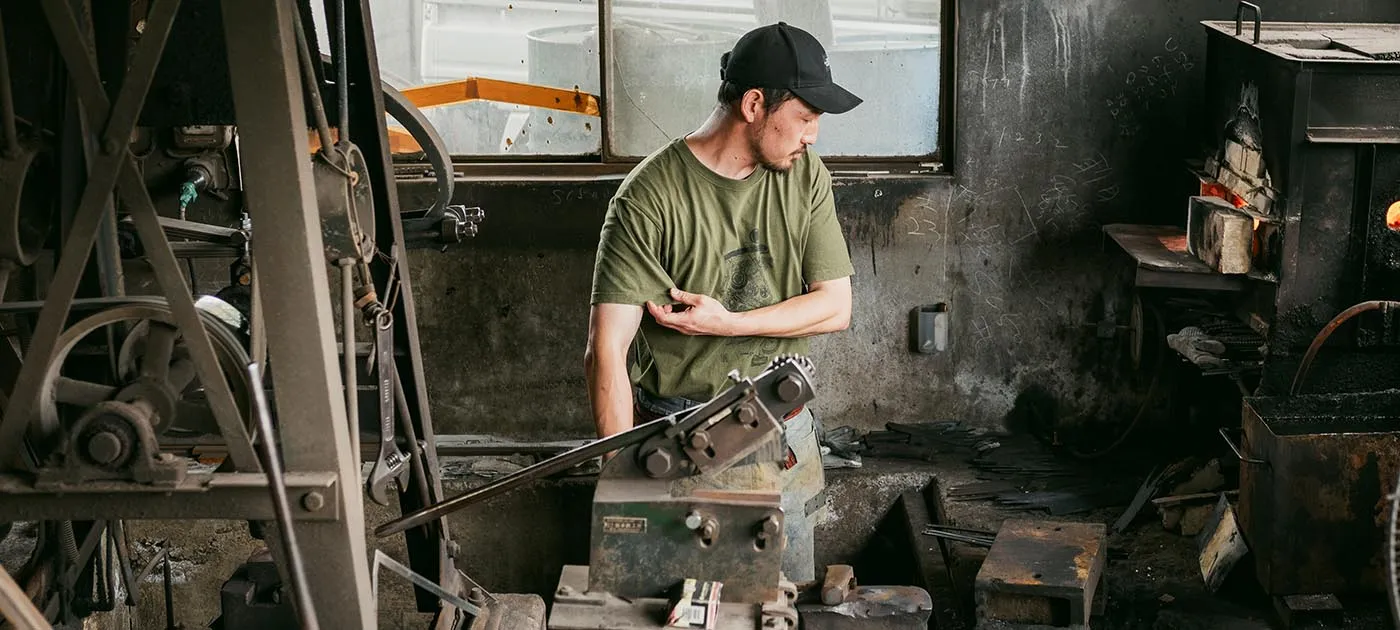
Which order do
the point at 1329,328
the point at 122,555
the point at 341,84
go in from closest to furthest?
the point at 341,84, the point at 122,555, the point at 1329,328

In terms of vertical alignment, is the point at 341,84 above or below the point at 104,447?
above

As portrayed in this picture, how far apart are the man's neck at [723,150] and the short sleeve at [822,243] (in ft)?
0.64

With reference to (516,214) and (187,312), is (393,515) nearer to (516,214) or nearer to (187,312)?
(516,214)

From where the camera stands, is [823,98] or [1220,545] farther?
[1220,545]

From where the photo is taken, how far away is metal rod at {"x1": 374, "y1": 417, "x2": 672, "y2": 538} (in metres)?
2.64

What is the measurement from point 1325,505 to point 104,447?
3.00 metres

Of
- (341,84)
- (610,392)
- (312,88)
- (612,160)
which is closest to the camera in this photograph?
(312,88)

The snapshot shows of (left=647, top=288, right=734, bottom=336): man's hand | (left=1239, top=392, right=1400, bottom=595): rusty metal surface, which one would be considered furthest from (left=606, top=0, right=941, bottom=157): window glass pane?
(left=647, top=288, right=734, bottom=336): man's hand

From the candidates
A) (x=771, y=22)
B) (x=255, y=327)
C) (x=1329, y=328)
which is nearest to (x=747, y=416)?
(x=255, y=327)

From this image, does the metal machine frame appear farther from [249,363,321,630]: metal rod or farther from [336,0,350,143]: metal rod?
[336,0,350,143]: metal rod

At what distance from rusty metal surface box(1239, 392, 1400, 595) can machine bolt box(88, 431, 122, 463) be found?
2862mm

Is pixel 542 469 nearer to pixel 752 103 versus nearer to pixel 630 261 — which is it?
pixel 630 261

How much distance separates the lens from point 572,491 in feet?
17.1

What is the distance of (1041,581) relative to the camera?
12.4 ft
